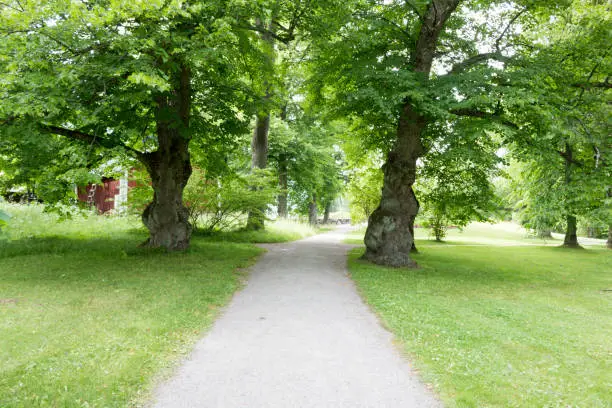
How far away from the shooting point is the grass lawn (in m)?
4.19

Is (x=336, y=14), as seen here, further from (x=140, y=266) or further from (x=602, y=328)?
(x=602, y=328)

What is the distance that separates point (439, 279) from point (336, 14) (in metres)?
7.68

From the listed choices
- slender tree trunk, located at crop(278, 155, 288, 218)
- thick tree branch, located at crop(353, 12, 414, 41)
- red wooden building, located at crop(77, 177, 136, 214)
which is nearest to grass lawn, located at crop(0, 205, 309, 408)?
Answer: thick tree branch, located at crop(353, 12, 414, 41)

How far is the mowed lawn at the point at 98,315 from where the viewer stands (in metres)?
4.18

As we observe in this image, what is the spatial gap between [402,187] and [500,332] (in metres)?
7.34

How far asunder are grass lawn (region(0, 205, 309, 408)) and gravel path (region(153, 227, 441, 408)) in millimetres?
406

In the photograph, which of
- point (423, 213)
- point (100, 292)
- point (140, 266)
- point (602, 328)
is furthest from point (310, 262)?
point (423, 213)

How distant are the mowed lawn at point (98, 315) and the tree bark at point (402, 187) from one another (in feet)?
13.9

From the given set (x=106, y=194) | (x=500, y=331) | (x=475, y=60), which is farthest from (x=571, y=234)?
(x=106, y=194)

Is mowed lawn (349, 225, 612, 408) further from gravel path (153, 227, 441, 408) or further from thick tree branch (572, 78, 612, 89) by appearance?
thick tree branch (572, 78, 612, 89)

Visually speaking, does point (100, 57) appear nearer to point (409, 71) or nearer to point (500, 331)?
point (409, 71)

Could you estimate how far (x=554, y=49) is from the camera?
40.3 ft

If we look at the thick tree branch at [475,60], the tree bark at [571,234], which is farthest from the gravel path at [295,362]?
the tree bark at [571,234]

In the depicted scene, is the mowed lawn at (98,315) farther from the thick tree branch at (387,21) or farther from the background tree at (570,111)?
the background tree at (570,111)
